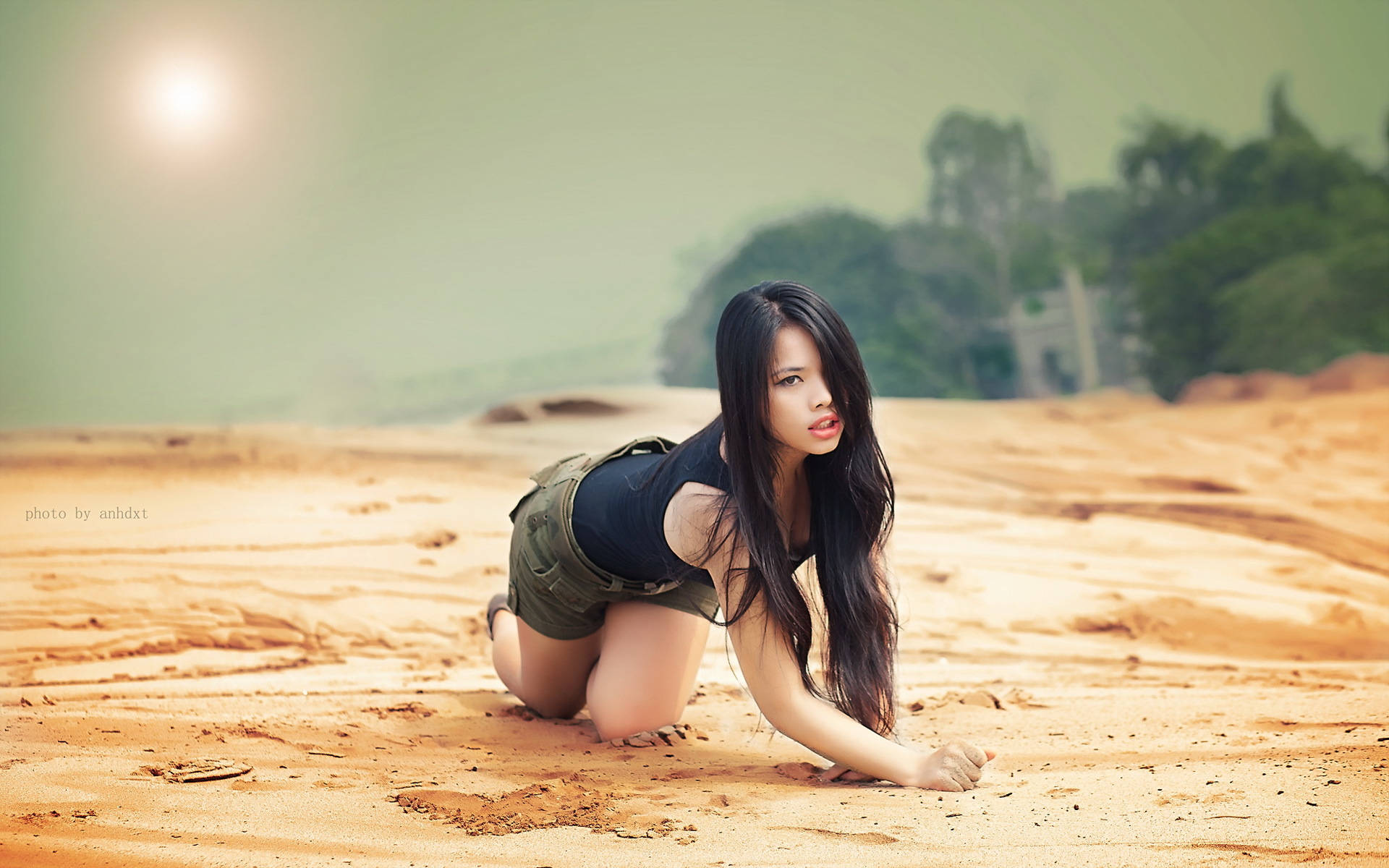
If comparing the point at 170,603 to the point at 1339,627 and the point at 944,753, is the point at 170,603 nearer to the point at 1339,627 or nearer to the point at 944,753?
the point at 944,753

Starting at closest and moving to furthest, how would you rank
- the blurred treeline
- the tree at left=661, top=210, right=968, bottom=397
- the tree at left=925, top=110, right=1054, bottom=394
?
the blurred treeline, the tree at left=661, top=210, right=968, bottom=397, the tree at left=925, top=110, right=1054, bottom=394

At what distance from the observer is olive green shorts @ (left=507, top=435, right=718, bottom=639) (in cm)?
203

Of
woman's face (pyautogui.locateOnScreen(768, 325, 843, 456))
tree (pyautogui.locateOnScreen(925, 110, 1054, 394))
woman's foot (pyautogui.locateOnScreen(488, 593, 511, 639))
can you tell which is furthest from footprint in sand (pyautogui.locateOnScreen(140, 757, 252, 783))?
tree (pyautogui.locateOnScreen(925, 110, 1054, 394))

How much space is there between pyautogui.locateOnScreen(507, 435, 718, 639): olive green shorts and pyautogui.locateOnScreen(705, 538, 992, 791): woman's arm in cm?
35

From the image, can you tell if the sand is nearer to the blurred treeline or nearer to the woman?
the woman

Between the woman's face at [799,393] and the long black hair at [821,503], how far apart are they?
1cm

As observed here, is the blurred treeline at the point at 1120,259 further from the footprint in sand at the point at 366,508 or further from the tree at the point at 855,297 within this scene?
the footprint in sand at the point at 366,508

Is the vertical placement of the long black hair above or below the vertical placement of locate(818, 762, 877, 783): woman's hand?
above

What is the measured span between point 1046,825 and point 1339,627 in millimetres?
2404

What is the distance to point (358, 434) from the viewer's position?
532cm

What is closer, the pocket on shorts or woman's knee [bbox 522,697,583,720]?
the pocket on shorts

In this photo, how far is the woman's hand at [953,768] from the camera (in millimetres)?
1657

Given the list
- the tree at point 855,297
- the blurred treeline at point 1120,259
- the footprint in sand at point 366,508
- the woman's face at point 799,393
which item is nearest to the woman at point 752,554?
the woman's face at point 799,393

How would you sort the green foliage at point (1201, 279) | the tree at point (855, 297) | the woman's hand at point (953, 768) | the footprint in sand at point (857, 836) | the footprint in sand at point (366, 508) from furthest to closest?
1. the tree at point (855, 297)
2. the green foliage at point (1201, 279)
3. the footprint in sand at point (366, 508)
4. the woman's hand at point (953, 768)
5. the footprint in sand at point (857, 836)
